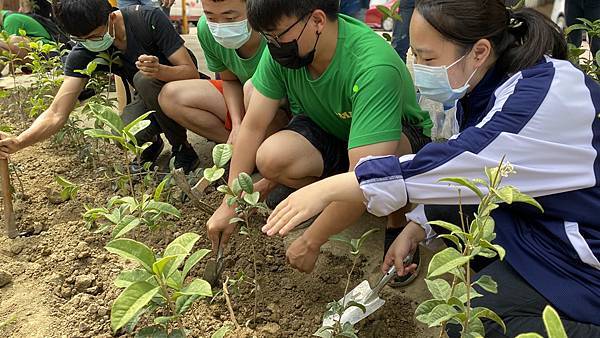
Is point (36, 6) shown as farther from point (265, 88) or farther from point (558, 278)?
point (558, 278)

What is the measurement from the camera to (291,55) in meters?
1.76

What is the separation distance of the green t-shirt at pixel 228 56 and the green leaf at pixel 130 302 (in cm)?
156

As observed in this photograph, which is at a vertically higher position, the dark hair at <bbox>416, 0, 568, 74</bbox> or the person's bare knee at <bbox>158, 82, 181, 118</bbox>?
the dark hair at <bbox>416, 0, 568, 74</bbox>

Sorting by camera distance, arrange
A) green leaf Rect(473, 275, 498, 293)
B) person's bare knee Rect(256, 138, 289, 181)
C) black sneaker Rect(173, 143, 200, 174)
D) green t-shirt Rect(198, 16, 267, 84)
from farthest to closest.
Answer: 1. black sneaker Rect(173, 143, 200, 174)
2. green t-shirt Rect(198, 16, 267, 84)
3. person's bare knee Rect(256, 138, 289, 181)
4. green leaf Rect(473, 275, 498, 293)

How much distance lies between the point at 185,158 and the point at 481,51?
5.52 ft

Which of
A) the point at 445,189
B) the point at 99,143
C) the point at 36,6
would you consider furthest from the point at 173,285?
the point at 36,6

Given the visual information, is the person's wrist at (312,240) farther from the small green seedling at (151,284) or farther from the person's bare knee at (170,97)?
the person's bare knee at (170,97)

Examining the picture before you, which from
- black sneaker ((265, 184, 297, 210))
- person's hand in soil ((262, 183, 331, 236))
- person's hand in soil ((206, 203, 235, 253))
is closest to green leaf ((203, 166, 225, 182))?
person's hand in soil ((262, 183, 331, 236))

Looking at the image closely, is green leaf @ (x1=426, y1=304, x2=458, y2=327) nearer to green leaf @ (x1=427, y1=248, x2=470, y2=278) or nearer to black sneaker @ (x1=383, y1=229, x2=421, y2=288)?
green leaf @ (x1=427, y1=248, x2=470, y2=278)

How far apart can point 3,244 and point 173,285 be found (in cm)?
141

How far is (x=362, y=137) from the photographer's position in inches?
65.4

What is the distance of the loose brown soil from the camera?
1.71m

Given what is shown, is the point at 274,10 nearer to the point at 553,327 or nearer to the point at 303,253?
the point at 303,253

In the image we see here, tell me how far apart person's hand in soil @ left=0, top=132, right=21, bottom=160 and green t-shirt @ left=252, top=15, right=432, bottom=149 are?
989 millimetres
